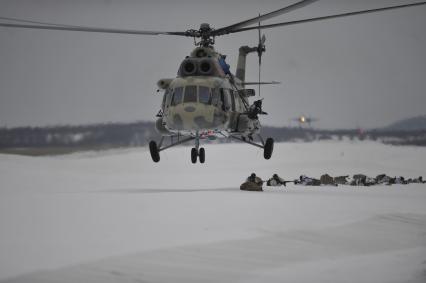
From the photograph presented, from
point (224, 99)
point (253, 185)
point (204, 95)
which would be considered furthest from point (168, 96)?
point (253, 185)

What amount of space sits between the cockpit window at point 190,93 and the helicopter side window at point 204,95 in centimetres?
16

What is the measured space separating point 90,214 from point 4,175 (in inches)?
568

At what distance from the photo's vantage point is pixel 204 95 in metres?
17.7

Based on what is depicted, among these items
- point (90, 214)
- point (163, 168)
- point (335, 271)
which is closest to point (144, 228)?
point (90, 214)

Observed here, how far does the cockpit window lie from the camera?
17531mm

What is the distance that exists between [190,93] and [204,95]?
0.45 m

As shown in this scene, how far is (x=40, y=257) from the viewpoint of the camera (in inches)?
453

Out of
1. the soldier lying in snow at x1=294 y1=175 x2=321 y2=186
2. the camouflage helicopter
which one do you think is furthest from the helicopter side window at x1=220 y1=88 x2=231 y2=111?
the soldier lying in snow at x1=294 y1=175 x2=321 y2=186

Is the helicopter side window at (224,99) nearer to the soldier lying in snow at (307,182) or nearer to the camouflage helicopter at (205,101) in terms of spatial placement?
the camouflage helicopter at (205,101)

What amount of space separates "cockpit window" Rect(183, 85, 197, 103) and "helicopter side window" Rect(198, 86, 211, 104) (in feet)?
0.52

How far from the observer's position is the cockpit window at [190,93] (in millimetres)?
17531

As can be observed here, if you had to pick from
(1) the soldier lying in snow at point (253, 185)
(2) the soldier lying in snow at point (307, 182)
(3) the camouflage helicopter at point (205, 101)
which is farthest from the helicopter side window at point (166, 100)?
(2) the soldier lying in snow at point (307, 182)

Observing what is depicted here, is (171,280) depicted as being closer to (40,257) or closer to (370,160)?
(40,257)

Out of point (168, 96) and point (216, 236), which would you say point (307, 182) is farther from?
point (216, 236)
